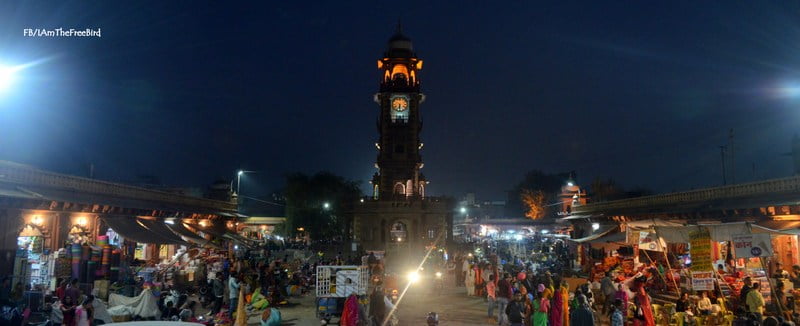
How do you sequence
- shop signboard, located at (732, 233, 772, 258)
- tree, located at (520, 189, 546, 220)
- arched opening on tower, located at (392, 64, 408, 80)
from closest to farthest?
shop signboard, located at (732, 233, 772, 258) → arched opening on tower, located at (392, 64, 408, 80) → tree, located at (520, 189, 546, 220)

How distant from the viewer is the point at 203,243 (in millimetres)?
22734

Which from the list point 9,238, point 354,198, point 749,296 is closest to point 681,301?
point 749,296

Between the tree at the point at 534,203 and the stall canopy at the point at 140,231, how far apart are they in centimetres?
8149

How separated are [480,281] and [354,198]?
39946 mm

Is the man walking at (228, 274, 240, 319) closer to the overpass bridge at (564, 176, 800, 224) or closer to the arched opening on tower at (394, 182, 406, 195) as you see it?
the overpass bridge at (564, 176, 800, 224)

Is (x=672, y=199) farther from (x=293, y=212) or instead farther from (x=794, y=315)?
(x=293, y=212)

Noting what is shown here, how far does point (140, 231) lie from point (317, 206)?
135 ft

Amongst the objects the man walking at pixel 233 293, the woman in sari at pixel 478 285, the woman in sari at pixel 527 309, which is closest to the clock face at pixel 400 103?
the woman in sari at pixel 478 285

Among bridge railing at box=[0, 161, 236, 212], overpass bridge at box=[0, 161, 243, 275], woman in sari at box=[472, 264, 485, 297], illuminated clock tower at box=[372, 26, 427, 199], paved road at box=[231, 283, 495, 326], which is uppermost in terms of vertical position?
illuminated clock tower at box=[372, 26, 427, 199]

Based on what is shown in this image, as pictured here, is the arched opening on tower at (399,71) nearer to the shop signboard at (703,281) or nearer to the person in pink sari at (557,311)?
the shop signboard at (703,281)

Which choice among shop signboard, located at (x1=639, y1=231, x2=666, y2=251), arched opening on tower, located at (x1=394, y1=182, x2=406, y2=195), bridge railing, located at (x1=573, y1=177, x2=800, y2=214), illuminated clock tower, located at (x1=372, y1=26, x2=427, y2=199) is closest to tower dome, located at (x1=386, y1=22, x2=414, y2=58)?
illuminated clock tower, located at (x1=372, y1=26, x2=427, y2=199)

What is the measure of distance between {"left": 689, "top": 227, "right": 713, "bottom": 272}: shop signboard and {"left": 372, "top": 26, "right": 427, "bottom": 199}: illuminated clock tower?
48.9 metres

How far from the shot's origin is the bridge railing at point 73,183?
18.2 m

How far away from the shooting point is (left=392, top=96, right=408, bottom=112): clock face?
216 ft
